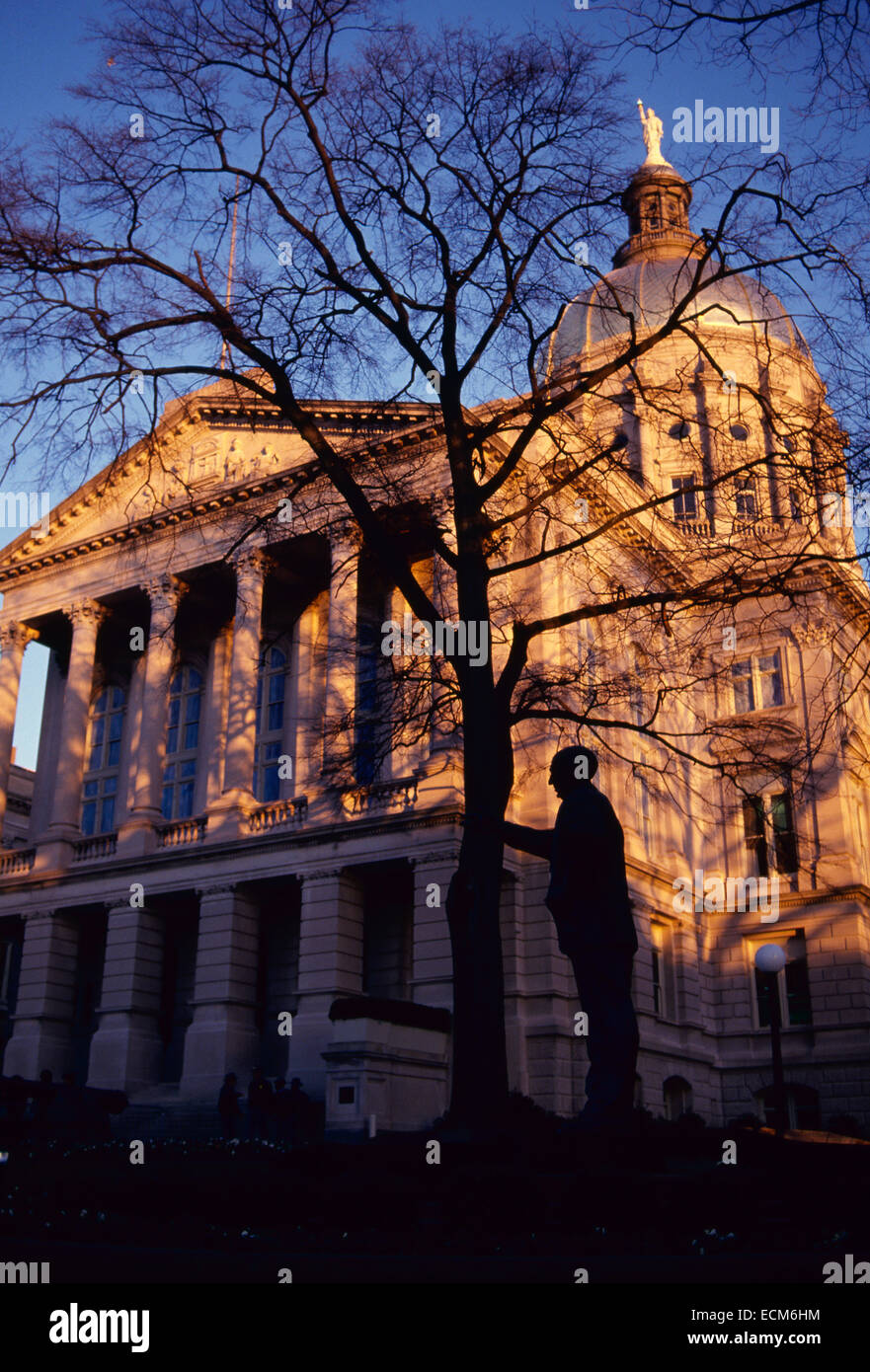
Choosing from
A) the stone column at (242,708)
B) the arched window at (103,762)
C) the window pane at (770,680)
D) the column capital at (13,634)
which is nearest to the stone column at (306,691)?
the stone column at (242,708)

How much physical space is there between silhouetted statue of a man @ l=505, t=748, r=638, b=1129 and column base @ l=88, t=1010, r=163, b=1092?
26.4m

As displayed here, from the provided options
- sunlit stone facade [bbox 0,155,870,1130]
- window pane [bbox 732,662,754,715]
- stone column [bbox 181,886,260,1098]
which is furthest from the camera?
window pane [bbox 732,662,754,715]

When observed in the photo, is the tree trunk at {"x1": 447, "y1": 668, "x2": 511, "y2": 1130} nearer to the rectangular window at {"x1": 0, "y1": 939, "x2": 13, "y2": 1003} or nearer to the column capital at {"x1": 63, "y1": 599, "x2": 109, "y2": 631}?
Result: the column capital at {"x1": 63, "y1": 599, "x2": 109, "y2": 631}

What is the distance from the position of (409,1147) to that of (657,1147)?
223 centimetres

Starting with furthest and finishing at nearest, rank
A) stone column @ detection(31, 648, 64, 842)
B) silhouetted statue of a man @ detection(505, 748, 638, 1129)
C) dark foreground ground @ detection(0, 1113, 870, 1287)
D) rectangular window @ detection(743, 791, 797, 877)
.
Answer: stone column @ detection(31, 648, 64, 842) < rectangular window @ detection(743, 791, 797, 877) < silhouetted statue of a man @ detection(505, 748, 638, 1129) < dark foreground ground @ detection(0, 1113, 870, 1287)

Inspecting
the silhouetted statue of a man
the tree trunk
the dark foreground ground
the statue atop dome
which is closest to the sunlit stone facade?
the tree trunk

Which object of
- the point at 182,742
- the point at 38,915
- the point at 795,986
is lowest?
the point at 795,986

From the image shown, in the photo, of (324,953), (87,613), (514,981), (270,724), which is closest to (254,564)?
(270,724)

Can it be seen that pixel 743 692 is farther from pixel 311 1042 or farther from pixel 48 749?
pixel 48 749

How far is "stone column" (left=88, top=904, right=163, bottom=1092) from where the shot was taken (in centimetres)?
3378

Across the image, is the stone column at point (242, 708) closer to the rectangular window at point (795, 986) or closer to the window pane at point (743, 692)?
the window pane at point (743, 692)

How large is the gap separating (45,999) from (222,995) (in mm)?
7251

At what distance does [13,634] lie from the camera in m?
42.6

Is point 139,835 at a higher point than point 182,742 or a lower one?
lower
